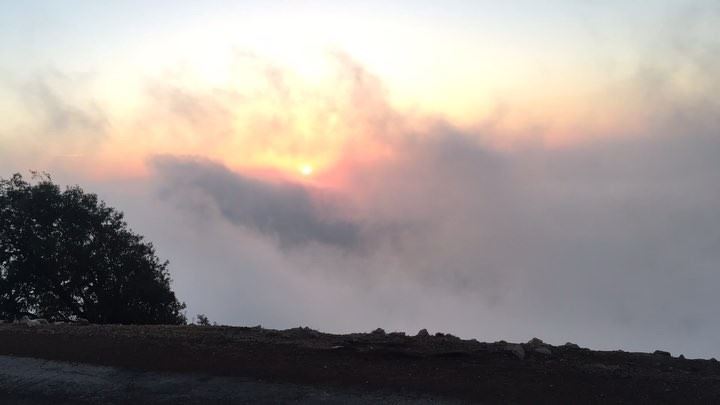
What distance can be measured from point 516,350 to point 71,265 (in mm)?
22953

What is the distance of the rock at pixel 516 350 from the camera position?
1161 cm

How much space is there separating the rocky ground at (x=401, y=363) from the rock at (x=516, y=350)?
0.04 m

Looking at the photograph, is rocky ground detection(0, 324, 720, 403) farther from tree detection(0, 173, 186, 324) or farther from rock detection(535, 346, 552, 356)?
tree detection(0, 173, 186, 324)

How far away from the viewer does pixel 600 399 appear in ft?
31.9

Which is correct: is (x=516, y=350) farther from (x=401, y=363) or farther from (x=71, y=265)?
(x=71, y=265)

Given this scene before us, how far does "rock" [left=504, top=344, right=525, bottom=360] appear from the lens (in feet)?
38.1

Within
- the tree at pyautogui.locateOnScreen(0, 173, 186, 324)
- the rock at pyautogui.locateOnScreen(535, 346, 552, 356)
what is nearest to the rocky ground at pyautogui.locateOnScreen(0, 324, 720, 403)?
the rock at pyautogui.locateOnScreen(535, 346, 552, 356)

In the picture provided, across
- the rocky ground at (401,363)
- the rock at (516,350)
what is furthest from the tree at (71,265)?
the rock at (516,350)

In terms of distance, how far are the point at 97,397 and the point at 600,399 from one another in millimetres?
8815

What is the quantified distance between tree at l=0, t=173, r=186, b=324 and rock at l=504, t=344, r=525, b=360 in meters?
20.5

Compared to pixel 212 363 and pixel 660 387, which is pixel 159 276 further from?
pixel 660 387

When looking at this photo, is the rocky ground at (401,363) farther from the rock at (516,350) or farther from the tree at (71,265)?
the tree at (71,265)

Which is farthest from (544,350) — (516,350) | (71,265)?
(71,265)

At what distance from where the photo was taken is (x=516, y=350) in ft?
38.8
